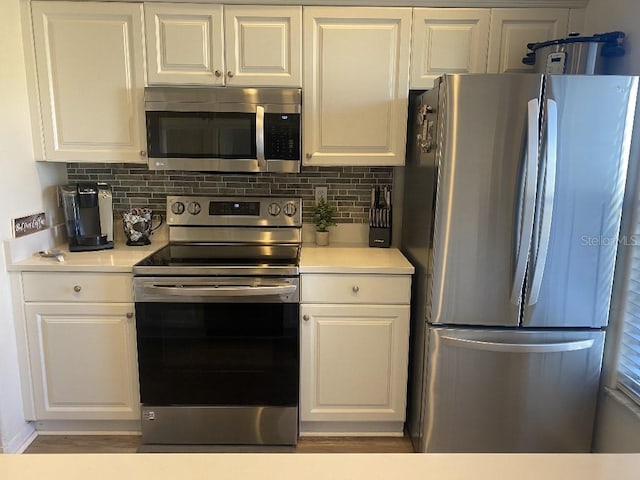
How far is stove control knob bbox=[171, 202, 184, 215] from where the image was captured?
2.60 m

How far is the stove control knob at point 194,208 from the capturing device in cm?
261

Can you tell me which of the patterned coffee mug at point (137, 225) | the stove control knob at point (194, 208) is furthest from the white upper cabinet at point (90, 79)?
the stove control knob at point (194, 208)

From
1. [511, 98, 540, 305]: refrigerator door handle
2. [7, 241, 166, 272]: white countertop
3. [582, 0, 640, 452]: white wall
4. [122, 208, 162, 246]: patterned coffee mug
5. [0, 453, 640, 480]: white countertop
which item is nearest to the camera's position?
[0, 453, 640, 480]: white countertop

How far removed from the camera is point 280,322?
84.7 inches

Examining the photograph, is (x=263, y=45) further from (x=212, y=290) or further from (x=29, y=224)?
(x=29, y=224)

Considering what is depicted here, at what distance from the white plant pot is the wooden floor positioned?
1020mm

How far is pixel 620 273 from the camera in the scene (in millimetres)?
1965

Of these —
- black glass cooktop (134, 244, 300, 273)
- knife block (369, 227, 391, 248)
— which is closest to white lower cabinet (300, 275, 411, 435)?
black glass cooktop (134, 244, 300, 273)

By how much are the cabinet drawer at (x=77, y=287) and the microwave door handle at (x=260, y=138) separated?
0.82 metres

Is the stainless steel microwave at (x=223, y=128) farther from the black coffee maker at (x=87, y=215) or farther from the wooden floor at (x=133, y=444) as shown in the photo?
the wooden floor at (x=133, y=444)

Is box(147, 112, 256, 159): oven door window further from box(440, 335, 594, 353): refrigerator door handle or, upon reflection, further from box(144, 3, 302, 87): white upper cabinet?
box(440, 335, 594, 353): refrigerator door handle

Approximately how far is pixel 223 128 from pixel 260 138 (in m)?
0.19

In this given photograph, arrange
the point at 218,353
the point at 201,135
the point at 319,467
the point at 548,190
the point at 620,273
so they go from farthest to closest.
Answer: the point at 201,135 < the point at 218,353 < the point at 620,273 < the point at 548,190 < the point at 319,467

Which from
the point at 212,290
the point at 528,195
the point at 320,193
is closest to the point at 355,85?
the point at 320,193
